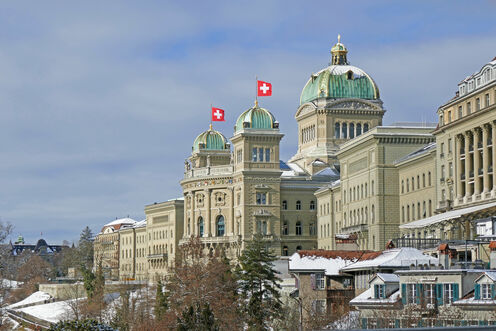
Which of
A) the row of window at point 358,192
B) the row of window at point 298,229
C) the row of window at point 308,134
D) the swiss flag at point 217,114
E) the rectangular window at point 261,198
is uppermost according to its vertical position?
the swiss flag at point 217,114

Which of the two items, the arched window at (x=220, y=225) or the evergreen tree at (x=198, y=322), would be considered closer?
the evergreen tree at (x=198, y=322)

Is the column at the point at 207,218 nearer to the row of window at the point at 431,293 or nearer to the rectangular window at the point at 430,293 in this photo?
the row of window at the point at 431,293

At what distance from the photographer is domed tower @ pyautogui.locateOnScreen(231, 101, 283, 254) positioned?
16675 centimetres

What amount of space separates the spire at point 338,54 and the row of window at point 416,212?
62.2m

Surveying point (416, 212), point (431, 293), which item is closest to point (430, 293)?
point (431, 293)

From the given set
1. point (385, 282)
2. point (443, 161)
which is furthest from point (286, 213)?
point (385, 282)

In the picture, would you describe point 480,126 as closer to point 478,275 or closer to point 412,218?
point 412,218

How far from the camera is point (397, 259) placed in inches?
3105

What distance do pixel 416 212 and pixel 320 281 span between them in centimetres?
3320

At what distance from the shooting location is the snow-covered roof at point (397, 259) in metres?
77.8

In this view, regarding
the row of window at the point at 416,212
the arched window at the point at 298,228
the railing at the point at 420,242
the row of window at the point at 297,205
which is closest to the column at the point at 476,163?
the railing at the point at 420,242

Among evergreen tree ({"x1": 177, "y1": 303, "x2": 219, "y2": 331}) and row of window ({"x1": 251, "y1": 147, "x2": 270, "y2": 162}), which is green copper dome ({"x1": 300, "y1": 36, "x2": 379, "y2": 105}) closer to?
row of window ({"x1": 251, "y1": 147, "x2": 270, "y2": 162})

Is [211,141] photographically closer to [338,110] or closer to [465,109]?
[338,110]

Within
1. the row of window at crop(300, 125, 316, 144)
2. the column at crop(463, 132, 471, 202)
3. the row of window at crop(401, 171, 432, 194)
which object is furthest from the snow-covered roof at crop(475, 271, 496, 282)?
the row of window at crop(300, 125, 316, 144)
